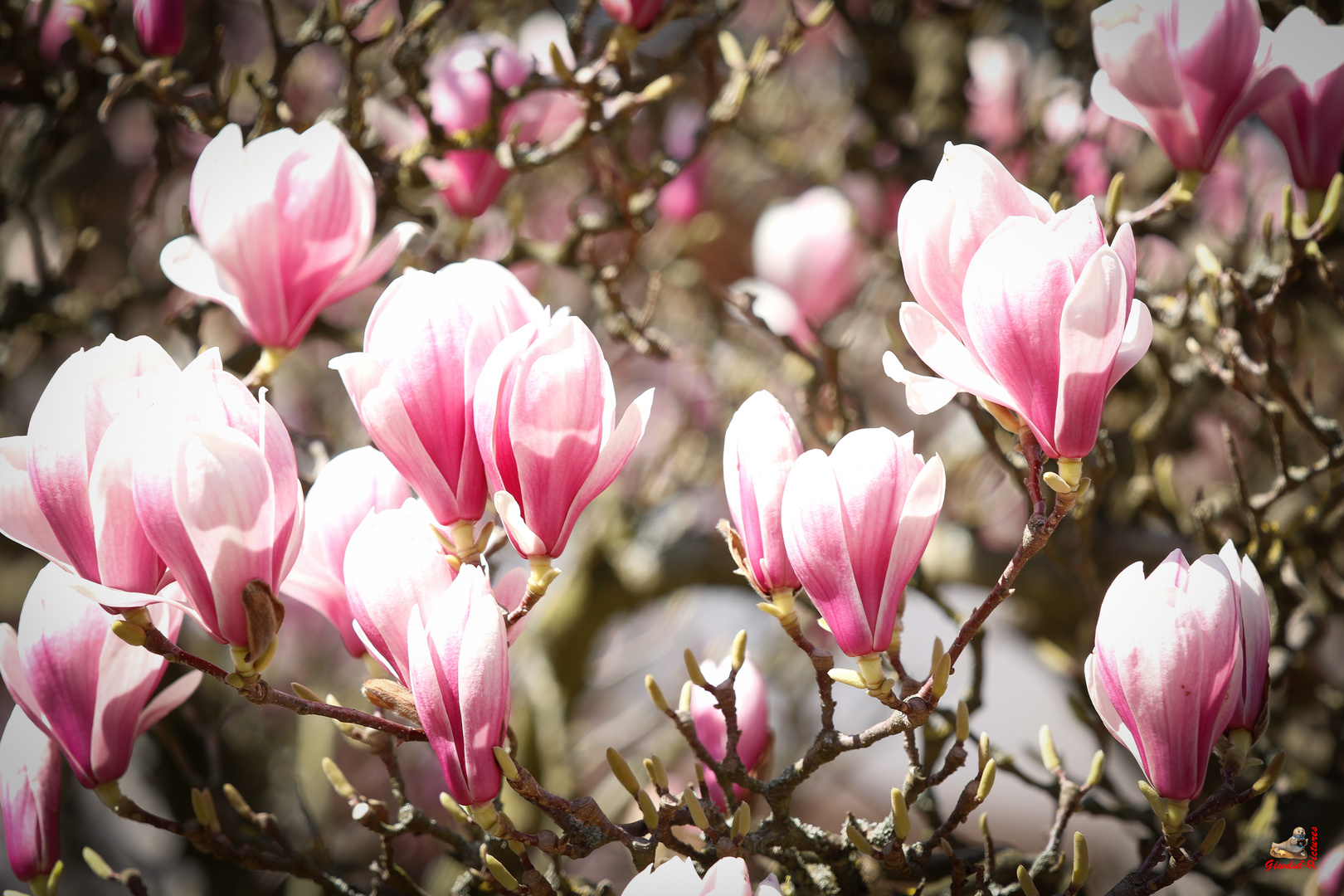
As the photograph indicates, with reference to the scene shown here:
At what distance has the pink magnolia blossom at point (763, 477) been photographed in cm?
51

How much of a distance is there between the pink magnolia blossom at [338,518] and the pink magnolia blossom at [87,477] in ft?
0.34

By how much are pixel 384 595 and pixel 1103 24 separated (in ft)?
2.13

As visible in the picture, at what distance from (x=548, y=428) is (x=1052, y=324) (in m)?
0.28

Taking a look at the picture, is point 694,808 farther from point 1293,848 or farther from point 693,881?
point 1293,848

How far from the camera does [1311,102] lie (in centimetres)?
71

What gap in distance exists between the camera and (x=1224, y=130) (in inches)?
27.1

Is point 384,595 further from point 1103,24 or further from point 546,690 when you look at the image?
point 546,690

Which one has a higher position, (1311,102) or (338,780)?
(1311,102)

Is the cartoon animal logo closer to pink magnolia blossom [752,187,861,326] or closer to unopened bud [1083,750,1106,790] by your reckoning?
unopened bud [1083,750,1106,790]

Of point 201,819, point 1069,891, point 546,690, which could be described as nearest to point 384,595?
point 201,819

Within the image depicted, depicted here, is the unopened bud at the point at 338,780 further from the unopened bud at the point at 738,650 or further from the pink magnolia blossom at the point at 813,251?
the pink magnolia blossom at the point at 813,251

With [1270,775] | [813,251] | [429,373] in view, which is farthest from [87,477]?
[813,251]

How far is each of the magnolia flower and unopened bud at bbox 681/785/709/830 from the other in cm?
5
